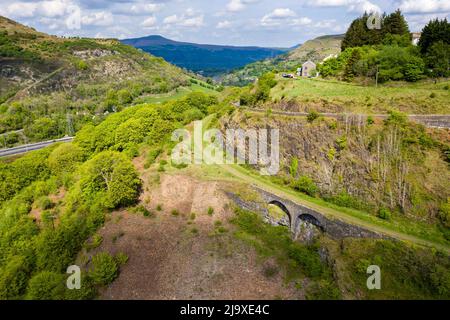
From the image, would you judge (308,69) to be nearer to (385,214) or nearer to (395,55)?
(395,55)

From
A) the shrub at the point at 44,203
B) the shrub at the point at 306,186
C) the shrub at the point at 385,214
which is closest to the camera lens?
the shrub at the point at 385,214

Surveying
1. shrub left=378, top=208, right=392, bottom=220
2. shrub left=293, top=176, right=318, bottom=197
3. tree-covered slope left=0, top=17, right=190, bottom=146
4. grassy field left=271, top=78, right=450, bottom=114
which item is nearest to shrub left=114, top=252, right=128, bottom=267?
shrub left=293, top=176, right=318, bottom=197

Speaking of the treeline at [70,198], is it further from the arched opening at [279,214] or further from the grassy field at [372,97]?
the grassy field at [372,97]

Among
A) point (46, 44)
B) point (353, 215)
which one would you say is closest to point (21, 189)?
point (353, 215)

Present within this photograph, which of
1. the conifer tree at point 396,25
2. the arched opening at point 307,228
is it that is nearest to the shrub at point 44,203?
the arched opening at point 307,228

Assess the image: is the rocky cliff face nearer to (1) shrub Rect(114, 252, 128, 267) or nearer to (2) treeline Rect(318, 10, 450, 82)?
(2) treeline Rect(318, 10, 450, 82)
